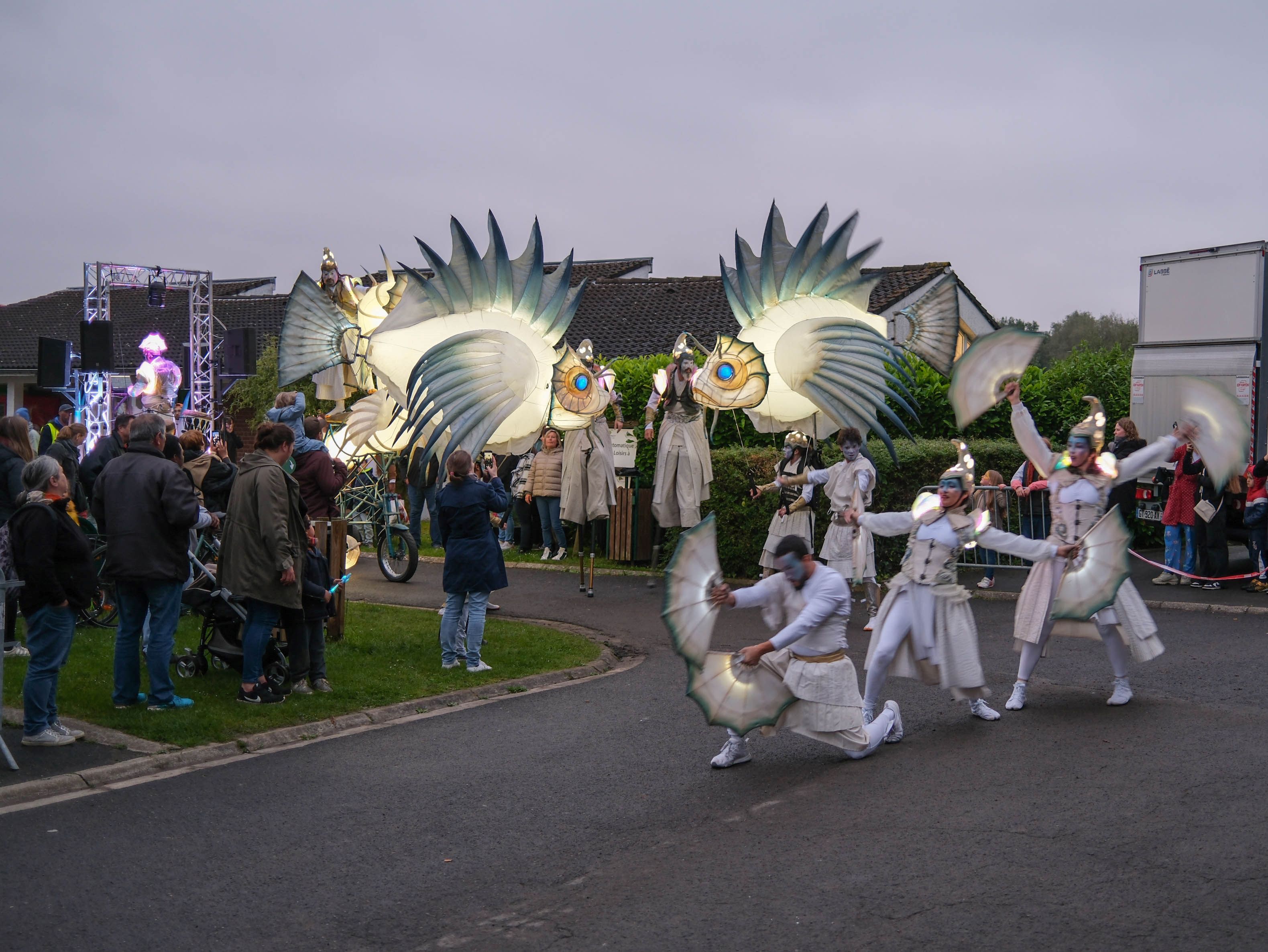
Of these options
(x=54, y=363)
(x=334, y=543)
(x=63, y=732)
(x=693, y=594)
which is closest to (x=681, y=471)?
(x=334, y=543)

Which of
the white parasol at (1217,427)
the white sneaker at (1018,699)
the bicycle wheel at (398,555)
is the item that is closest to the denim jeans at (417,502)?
the bicycle wheel at (398,555)

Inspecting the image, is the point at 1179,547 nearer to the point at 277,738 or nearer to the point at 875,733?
the point at 875,733

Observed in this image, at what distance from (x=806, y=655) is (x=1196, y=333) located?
1110 centimetres

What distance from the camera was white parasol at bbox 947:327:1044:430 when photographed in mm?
8367

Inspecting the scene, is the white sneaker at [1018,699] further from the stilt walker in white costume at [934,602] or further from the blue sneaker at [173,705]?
the blue sneaker at [173,705]

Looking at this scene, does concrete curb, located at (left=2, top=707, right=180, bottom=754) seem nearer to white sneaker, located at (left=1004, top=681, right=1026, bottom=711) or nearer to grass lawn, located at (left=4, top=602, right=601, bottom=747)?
grass lawn, located at (left=4, top=602, right=601, bottom=747)

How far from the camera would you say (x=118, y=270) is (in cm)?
2608

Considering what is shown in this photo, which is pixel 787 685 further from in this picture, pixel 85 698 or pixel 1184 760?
pixel 85 698

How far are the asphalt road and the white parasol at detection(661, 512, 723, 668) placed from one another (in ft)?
2.69

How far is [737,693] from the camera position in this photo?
6996 mm

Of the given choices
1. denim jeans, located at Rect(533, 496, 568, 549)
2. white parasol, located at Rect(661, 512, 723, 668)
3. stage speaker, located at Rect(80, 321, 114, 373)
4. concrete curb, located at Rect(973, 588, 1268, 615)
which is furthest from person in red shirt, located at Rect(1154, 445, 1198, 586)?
stage speaker, located at Rect(80, 321, 114, 373)

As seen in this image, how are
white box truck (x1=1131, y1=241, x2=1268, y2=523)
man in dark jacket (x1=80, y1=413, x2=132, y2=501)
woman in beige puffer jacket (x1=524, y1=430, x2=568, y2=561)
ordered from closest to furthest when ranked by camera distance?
1. man in dark jacket (x1=80, y1=413, x2=132, y2=501)
2. white box truck (x1=1131, y1=241, x2=1268, y2=523)
3. woman in beige puffer jacket (x1=524, y1=430, x2=568, y2=561)

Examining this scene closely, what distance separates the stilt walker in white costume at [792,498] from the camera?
1281 cm

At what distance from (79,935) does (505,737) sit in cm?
352
